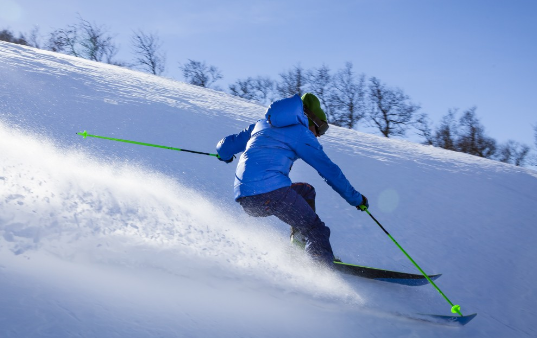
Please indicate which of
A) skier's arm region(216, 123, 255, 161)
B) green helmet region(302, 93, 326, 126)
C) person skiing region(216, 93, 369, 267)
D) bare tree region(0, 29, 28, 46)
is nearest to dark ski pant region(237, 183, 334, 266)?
person skiing region(216, 93, 369, 267)

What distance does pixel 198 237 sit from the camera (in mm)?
3295

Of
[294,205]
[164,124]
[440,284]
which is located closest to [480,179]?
[440,284]

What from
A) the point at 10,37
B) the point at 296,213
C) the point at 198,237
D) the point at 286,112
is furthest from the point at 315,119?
the point at 10,37

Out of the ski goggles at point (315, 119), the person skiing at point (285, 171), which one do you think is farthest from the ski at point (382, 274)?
the ski goggles at point (315, 119)

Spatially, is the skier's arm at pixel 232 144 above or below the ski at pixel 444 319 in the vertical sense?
above

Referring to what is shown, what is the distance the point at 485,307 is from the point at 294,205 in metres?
1.98

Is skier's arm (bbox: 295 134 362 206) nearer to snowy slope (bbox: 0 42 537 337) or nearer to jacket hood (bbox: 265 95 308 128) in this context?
jacket hood (bbox: 265 95 308 128)

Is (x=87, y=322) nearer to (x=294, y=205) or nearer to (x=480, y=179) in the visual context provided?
(x=294, y=205)

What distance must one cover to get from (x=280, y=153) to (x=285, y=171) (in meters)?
0.16

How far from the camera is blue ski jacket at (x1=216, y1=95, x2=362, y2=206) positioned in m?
3.10

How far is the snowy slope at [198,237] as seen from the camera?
6.68ft

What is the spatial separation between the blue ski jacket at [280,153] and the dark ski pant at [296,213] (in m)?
0.08

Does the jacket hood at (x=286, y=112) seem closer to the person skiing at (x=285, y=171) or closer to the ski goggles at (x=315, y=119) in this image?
the person skiing at (x=285, y=171)

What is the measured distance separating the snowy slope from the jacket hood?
3.74ft
